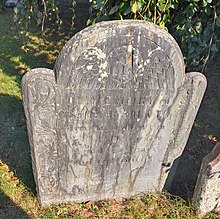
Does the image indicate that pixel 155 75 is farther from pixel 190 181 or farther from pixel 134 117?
pixel 190 181

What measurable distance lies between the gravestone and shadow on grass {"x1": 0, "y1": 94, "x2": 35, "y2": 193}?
1.38ft

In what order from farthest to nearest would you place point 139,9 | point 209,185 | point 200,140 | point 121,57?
point 200,140
point 139,9
point 209,185
point 121,57

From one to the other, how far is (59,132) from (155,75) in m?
0.72

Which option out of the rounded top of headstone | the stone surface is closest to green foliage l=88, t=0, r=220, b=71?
the rounded top of headstone

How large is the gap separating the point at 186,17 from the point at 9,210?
2.20 metres

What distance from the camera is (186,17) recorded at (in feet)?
11.0

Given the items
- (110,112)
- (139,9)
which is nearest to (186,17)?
(139,9)

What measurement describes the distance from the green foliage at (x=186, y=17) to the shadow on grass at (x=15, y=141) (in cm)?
120

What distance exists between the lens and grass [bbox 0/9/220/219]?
286 centimetres

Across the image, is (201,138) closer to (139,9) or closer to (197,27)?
(197,27)

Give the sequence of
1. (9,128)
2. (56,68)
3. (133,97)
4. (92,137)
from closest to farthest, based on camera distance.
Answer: (56,68)
(133,97)
(92,137)
(9,128)

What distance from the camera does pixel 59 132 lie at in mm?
2445

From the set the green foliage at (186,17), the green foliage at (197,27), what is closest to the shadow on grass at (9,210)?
the green foliage at (186,17)

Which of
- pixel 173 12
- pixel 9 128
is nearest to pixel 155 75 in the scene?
pixel 173 12
